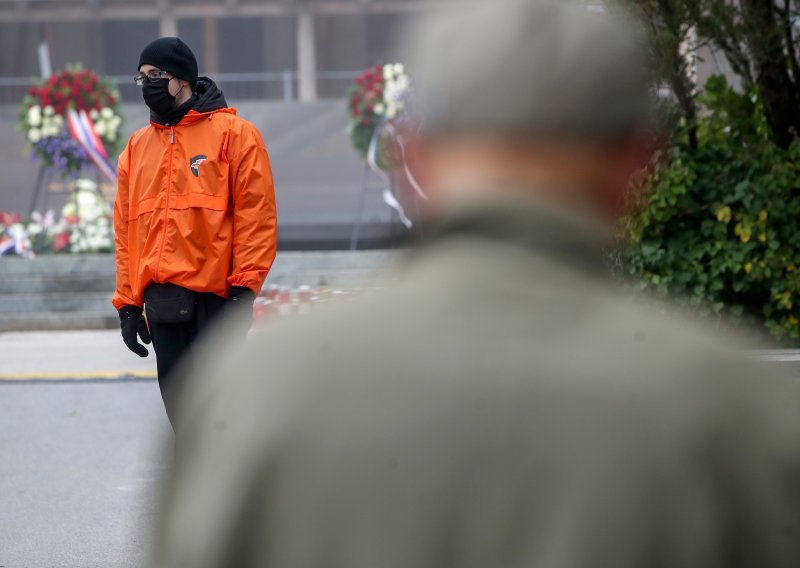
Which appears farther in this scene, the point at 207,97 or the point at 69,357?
the point at 69,357

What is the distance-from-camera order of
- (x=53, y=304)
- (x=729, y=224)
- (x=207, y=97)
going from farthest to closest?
(x=53, y=304), (x=729, y=224), (x=207, y=97)

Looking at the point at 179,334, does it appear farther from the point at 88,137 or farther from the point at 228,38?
the point at 228,38

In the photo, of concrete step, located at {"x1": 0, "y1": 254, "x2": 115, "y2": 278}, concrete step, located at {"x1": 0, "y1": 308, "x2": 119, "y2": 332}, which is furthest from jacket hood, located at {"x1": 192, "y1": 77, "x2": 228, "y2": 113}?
concrete step, located at {"x1": 0, "y1": 254, "x2": 115, "y2": 278}

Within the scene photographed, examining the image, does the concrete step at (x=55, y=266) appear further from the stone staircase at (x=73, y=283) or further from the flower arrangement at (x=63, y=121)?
the flower arrangement at (x=63, y=121)

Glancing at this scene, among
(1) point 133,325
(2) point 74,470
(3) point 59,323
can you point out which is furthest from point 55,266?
(1) point 133,325

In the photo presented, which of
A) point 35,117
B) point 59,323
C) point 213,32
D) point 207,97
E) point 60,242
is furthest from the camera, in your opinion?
point 213,32

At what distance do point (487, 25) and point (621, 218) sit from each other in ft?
0.81

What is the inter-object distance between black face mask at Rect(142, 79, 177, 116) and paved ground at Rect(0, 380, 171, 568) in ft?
3.38

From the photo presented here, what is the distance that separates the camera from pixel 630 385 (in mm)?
1147

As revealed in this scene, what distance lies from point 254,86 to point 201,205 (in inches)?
1060

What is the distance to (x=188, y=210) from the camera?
4527 mm

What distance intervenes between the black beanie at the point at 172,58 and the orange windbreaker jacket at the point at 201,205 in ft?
0.49

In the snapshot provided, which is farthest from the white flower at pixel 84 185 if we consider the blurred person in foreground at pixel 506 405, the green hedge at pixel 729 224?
the blurred person in foreground at pixel 506 405

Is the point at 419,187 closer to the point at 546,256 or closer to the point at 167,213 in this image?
the point at 546,256
